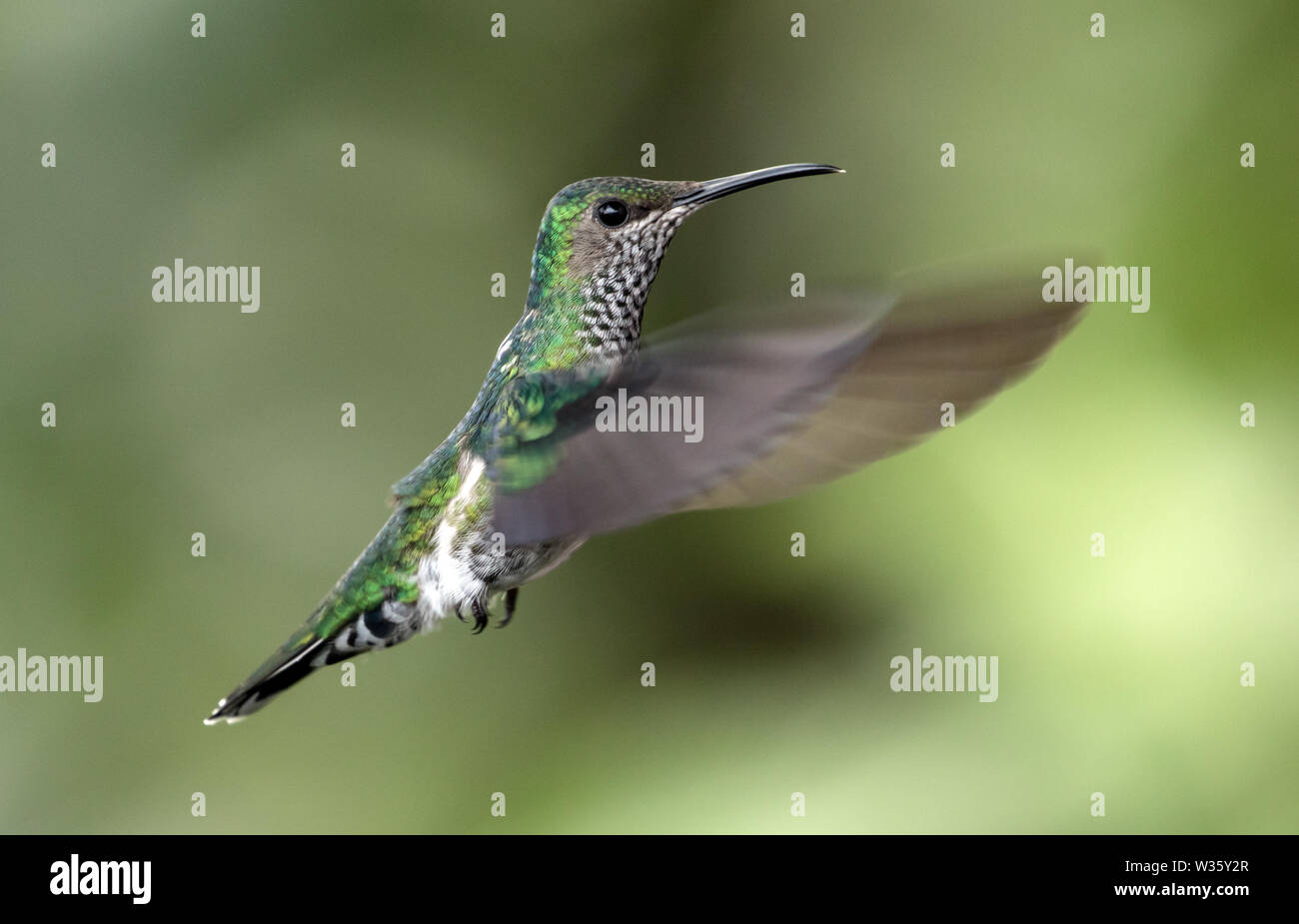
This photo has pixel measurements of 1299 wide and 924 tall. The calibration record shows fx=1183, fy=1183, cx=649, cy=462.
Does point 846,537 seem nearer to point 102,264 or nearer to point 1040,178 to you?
point 1040,178

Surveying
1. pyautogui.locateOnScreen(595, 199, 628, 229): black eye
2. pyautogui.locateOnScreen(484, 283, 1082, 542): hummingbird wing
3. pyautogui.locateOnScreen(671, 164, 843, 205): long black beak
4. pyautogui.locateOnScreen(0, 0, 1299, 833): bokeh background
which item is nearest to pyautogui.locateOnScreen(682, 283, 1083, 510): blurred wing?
pyautogui.locateOnScreen(484, 283, 1082, 542): hummingbird wing

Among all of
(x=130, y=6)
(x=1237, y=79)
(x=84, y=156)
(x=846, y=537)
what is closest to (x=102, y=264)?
(x=84, y=156)

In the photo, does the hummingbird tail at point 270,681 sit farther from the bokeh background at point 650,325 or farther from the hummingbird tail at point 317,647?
the bokeh background at point 650,325

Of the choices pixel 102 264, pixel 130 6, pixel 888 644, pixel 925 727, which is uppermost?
pixel 130 6

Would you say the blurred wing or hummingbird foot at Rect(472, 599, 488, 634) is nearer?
the blurred wing

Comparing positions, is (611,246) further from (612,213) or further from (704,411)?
(704,411)

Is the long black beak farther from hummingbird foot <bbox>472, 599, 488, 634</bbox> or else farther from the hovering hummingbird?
hummingbird foot <bbox>472, 599, 488, 634</bbox>

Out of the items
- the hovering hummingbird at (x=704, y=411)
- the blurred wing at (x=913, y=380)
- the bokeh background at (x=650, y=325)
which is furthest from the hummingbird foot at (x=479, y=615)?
the bokeh background at (x=650, y=325)
